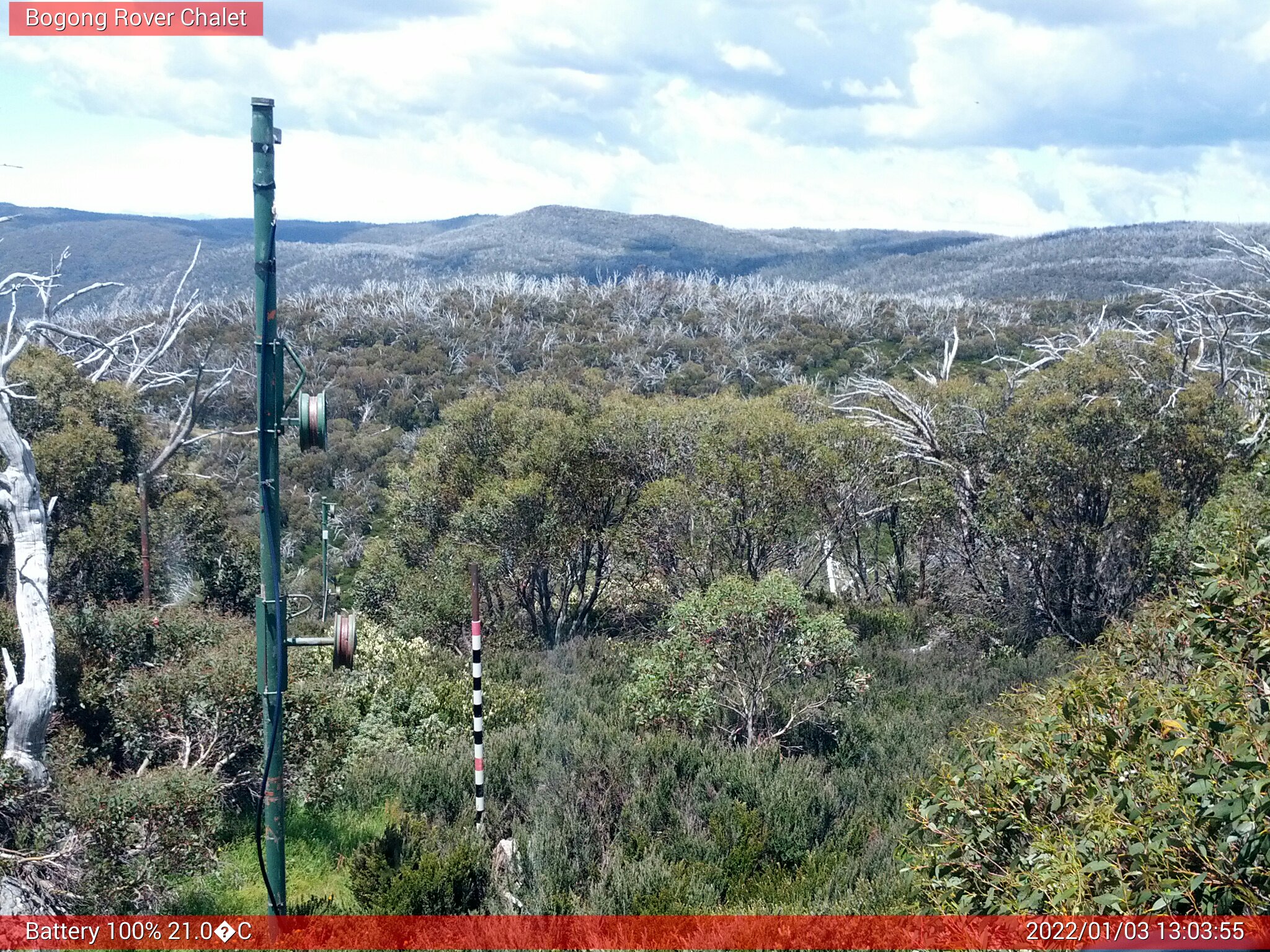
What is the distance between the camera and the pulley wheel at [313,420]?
490 centimetres

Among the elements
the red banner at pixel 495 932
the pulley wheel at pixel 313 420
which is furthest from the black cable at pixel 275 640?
the red banner at pixel 495 932

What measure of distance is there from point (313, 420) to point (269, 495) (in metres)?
0.46

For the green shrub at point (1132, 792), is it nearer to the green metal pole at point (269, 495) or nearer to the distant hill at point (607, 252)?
the green metal pole at point (269, 495)

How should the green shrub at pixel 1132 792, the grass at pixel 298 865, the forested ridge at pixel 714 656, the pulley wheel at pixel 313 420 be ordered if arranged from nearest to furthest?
the green shrub at pixel 1132 792 → the forested ridge at pixel 714 656 → the pulley wheel at pixel 313 420 → the grass at pixel 298 865

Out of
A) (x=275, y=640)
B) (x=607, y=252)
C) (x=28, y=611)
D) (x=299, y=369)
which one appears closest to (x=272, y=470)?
(x=299, y=369)

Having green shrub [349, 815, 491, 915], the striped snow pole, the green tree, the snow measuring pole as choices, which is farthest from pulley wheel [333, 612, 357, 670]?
the green tree

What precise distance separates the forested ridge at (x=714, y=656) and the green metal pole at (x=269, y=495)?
1235mm

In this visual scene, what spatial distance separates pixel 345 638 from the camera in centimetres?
510

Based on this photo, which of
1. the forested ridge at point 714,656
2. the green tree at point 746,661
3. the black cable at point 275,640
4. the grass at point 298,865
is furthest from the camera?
the green tree at point 746,661

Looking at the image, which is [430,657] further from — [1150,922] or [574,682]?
[1150,922]

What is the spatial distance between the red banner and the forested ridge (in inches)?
8.3

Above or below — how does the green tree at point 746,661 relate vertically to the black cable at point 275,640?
below

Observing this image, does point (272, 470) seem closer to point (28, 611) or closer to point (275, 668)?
point (275, 668)

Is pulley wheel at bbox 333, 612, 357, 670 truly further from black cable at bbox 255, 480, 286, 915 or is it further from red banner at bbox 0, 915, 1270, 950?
red banner at bbox 0, 915, 1270, 950
